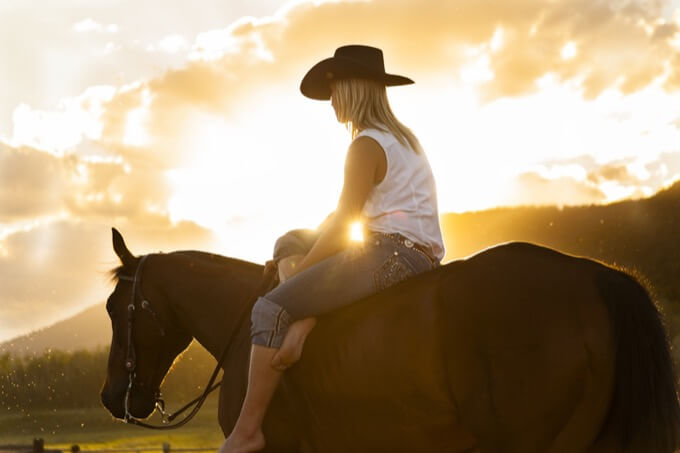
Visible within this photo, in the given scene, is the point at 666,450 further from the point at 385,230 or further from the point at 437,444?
the point at 385,230

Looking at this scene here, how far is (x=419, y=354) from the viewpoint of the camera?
190 inches

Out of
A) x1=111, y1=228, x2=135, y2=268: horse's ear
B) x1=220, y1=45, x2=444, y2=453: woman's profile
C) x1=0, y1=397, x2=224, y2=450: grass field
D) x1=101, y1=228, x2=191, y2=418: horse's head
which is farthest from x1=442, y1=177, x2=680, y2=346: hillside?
x1=220, y1=45, x2=444, y2=453: woman's profile

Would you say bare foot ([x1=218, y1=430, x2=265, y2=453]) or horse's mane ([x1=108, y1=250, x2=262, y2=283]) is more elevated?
horse's mane ([x1=108, y1=250, x2=262, y2=283])

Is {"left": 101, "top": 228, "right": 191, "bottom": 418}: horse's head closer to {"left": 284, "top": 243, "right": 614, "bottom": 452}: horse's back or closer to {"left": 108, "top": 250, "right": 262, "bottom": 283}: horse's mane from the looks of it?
{"left": 108, "top": 250, "right": 262, "bottom": 283}: horse's mane

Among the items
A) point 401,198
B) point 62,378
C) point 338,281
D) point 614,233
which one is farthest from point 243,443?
point 614,233

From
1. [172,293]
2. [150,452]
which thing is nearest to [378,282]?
[172,293]

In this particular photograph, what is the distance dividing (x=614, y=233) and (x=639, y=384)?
6278cm

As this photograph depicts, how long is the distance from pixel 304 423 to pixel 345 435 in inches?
14.1

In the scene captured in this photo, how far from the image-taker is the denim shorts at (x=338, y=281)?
17.2 feet

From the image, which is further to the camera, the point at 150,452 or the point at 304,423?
the point at 150,452

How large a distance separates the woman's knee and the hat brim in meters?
1.61

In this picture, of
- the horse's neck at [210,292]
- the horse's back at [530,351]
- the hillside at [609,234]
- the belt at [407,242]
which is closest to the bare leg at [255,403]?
the horse's neck at [210,292]

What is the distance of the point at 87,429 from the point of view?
48.7m

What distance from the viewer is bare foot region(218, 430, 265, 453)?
5.49 meters
